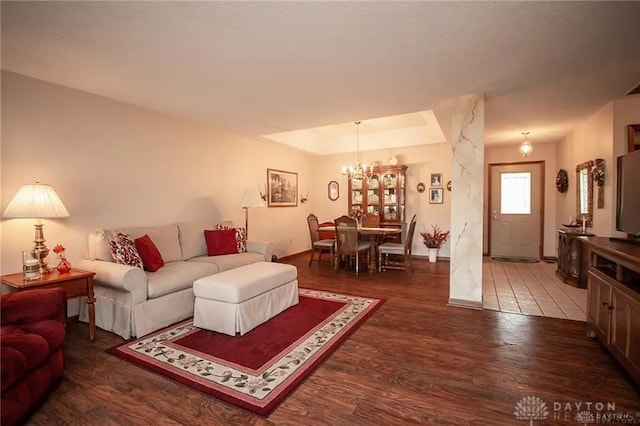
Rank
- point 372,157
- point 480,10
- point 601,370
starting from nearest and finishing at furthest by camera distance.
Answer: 1. point 480,10
2. point 601,370
3. point 372,157

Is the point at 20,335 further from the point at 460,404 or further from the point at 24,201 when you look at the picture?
the point at 460,404

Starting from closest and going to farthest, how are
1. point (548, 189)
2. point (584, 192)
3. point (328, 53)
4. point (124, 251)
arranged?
point (328, 53) < point (124, 251) < point (584, 192) < point (548, 189)

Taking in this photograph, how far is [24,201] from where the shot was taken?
2.60m

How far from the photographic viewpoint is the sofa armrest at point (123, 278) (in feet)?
9.01

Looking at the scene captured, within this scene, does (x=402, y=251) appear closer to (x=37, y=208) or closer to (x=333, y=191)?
(x=333, y=191)

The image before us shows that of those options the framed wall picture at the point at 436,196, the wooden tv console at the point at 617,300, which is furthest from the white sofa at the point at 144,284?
the framed wall picture at the point at 436,196

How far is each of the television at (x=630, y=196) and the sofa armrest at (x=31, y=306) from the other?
4.65 metres

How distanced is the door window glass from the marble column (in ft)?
13.2

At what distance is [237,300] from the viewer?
2.83m

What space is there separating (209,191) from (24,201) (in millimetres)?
2416

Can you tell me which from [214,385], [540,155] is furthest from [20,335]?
[540,155]

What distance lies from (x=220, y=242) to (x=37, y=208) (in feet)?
6.54

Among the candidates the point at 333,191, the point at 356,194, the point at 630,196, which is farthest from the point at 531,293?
the point at 333,191

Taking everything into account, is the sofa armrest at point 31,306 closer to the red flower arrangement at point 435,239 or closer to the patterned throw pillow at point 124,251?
the patterned throw pillow at point 124,251
